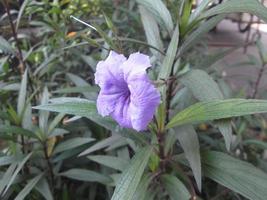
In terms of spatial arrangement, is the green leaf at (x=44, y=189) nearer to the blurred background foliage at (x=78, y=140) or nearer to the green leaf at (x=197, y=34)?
the blurred background foliage at (x=78, y=140)

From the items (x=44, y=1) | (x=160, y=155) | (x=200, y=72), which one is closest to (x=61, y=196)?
(x=160, y=155)

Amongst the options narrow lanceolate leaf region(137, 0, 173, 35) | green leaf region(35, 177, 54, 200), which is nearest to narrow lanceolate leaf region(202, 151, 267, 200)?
narrow lanceolate leaf region(137, 0, 173, 35)

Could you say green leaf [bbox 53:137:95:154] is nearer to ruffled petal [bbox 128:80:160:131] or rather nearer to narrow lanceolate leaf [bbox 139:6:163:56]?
narrow lanceolate leaf [bbox 139:6:163:56]

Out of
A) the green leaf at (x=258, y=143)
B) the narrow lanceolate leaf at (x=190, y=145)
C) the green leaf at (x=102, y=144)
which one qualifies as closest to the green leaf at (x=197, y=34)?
the narrow lanceolate leaf at (x=190, y=145)

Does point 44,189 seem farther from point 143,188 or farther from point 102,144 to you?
point 143,188

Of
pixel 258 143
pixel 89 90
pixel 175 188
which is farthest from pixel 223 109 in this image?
pixel 258 143
